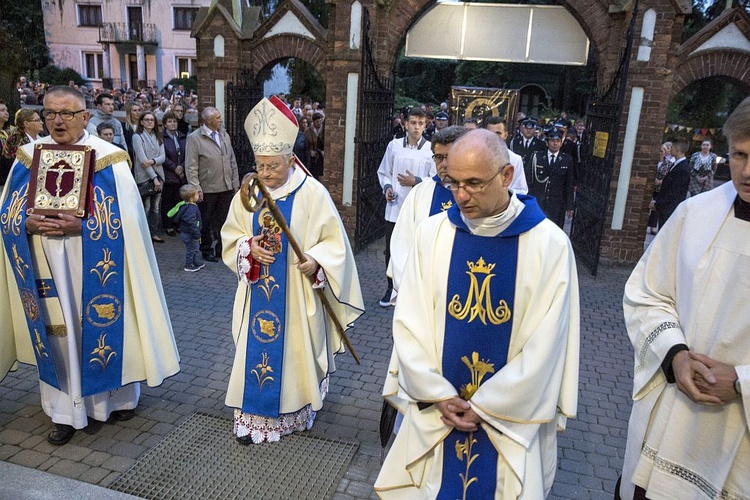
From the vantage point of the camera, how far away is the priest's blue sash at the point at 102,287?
3.87 m

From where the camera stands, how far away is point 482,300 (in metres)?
2.45

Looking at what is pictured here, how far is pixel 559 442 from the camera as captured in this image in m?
4.11

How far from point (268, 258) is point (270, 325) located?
471 millimetres

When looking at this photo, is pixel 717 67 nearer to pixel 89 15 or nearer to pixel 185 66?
pixel 185 66

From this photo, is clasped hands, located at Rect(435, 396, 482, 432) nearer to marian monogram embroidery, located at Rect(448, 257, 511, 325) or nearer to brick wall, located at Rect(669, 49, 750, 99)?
marian monogram embroidery, located at Rect(448, 257, 511, 325)

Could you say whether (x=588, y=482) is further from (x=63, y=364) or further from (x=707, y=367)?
(x=63, y=364)

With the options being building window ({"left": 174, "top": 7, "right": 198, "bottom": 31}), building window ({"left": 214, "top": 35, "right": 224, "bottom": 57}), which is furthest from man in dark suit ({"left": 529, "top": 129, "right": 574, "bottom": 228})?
building window ({"left": 174, "top": 7, "right": 198, "bottom": 31})

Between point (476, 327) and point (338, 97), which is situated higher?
point (338, 97)

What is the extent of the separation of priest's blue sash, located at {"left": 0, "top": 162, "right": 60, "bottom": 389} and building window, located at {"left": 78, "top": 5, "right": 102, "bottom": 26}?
42.6 metres

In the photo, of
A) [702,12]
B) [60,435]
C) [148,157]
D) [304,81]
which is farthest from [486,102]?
[304,81]

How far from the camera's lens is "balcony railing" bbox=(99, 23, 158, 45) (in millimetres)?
39188

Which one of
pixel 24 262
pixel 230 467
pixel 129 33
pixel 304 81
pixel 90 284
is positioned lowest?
pixel 230 467

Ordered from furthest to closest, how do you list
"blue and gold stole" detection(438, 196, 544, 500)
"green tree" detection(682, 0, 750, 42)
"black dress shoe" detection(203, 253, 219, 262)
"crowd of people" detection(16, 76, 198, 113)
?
"crowd of people" detection(16, 76, 198, 113) < "green tree" detection(682, 0, 750, 42) < "black dress shoe" detection(203, 253, 219, 262) < "blue and gold stole" detection(438, 196, 544, 500)

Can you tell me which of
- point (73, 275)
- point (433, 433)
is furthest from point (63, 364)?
point (433, 433)
